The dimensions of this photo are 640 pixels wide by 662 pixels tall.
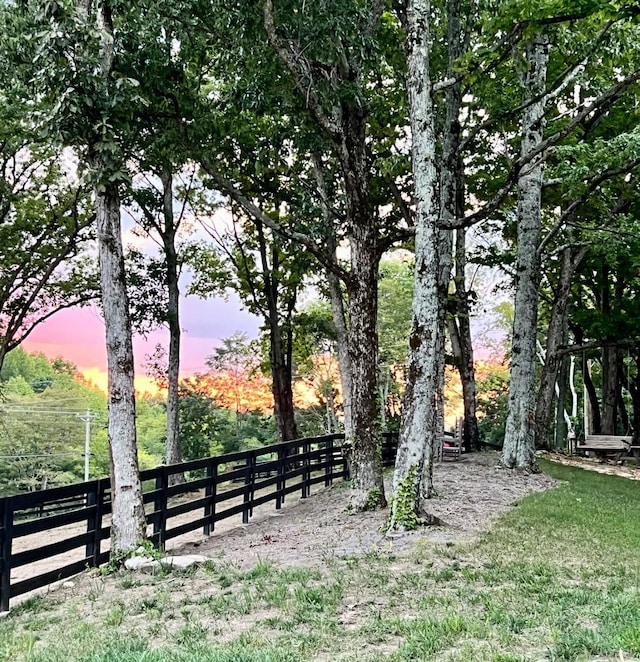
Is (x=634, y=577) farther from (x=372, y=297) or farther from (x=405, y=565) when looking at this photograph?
(x=372, y=297)

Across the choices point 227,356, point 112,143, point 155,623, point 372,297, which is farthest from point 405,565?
point 227,356

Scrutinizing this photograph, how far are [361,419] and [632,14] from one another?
5837 millimetres

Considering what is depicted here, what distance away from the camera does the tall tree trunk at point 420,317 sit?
7.25m

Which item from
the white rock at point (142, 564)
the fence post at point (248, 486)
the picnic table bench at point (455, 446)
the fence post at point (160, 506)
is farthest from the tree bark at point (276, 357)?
the white rock at point (142, 564)

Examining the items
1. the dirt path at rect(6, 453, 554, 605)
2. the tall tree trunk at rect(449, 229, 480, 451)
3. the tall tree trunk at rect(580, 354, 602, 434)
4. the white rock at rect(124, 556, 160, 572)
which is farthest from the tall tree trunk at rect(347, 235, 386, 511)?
the tall tree trunk at rect(580, 354, 602, 434)

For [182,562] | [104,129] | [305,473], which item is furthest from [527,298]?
[182,562]

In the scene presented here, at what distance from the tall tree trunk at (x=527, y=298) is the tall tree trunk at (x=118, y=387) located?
839 cm

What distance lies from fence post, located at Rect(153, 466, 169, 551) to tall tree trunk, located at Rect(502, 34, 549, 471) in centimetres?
785

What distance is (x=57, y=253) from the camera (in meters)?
18.1

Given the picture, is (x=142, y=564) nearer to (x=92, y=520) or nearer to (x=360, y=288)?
(x=92, y=520)

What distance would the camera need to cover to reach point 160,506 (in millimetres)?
7828

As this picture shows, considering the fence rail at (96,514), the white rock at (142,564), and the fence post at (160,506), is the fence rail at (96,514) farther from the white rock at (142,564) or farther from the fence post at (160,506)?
the white rock at (142,564)

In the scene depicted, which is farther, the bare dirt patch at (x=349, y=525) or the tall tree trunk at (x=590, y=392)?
the tall tree trunk at (x=590, y=392)

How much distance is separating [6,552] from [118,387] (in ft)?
6.98
